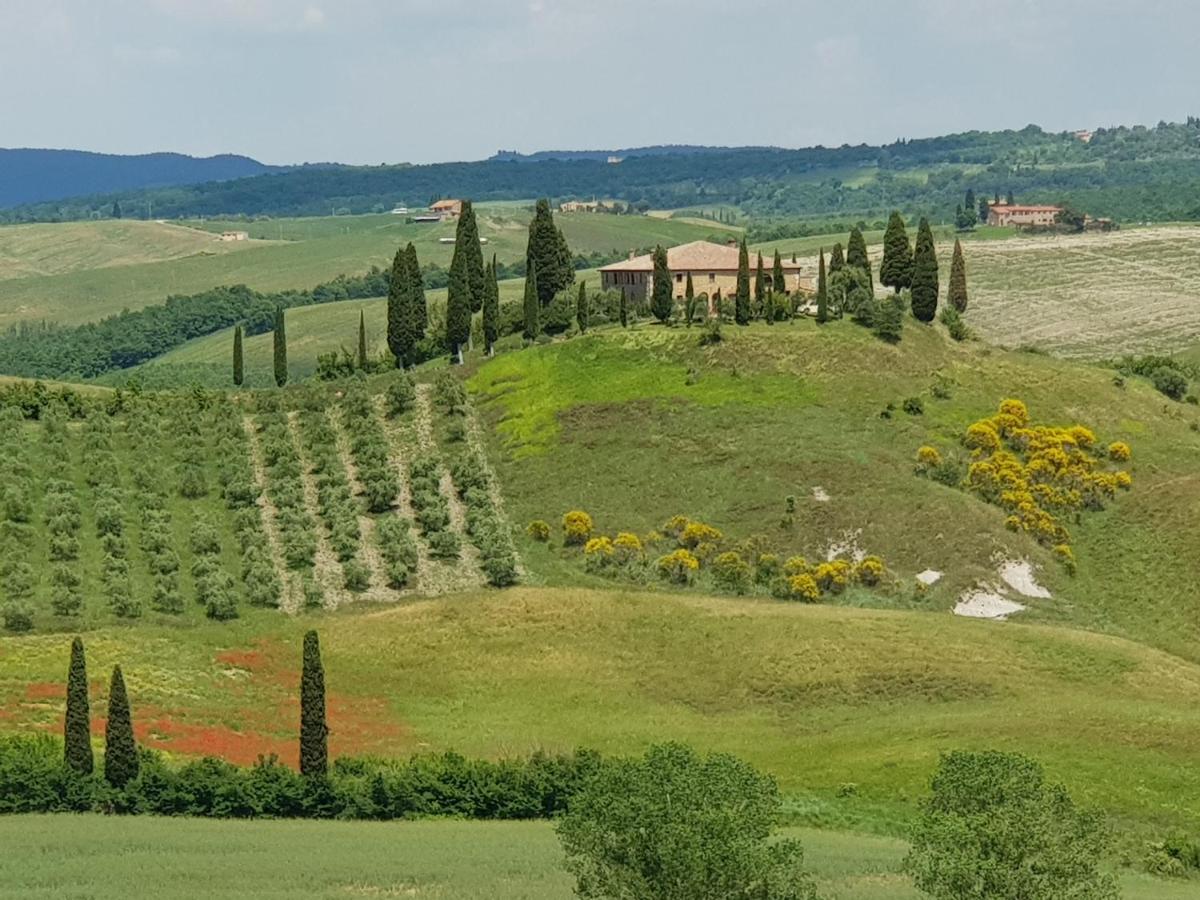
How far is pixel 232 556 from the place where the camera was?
8850cm

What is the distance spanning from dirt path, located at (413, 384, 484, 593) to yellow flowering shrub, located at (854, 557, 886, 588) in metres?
18.0

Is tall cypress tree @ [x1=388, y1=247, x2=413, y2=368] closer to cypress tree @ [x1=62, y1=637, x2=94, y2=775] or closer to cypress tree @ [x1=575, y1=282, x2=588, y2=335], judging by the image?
cypress tree @ [x1=575, y1=282, x2=588, y2=335]

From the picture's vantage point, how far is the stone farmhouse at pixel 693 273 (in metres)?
133

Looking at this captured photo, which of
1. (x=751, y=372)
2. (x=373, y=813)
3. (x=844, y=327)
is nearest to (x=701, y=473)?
(x=751, y=372)

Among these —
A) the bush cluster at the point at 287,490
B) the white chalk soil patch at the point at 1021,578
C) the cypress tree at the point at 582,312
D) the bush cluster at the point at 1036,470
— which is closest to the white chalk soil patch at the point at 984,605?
the white chalk soil patch at the point at 1021,578

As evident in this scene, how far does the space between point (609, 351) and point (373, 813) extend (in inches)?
2422

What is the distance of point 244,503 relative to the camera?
3740 inches

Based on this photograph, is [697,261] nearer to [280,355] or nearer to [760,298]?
[760,298]

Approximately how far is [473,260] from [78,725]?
70.7m

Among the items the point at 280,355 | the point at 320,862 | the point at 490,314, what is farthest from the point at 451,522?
the point at 320,862

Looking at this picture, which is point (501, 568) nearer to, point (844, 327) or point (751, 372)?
point (751, 372)

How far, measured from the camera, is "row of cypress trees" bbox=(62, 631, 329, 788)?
2114 inches

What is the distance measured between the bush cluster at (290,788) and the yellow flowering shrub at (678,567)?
30426 millimetres

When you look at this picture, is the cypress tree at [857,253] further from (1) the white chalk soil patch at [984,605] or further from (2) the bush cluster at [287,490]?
(1) the white chalk soil patch at [984,605]
